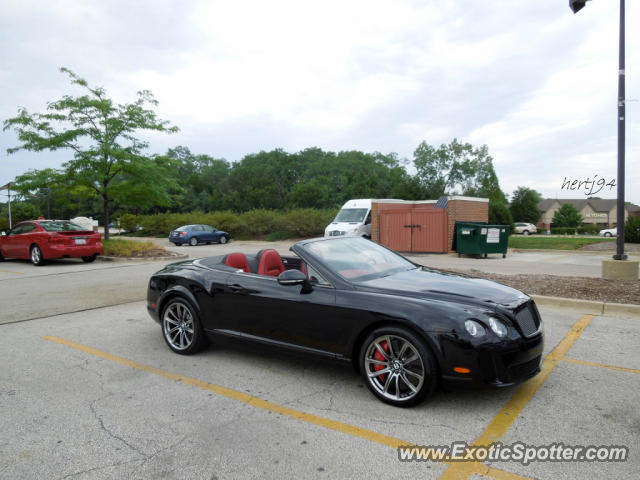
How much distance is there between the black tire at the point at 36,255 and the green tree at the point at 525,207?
222 ft

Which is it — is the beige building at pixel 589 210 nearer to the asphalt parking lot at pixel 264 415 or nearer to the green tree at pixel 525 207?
the green tree at pixel 525 207

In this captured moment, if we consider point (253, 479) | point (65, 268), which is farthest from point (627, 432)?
point (65, 268)

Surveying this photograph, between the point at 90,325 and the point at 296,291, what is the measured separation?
3945 millimetres

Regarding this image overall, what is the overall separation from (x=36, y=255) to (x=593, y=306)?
50.1 ft

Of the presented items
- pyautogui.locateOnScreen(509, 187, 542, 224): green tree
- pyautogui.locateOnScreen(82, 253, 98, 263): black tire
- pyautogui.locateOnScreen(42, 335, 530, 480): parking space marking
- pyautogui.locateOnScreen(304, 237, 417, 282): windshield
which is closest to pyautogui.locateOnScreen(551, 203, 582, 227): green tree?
pyautogui.locateOnScreen(509, 187, 542, 224): green tree

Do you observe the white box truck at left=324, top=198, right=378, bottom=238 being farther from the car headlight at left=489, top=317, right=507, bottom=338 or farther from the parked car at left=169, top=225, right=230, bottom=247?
the car headlight at left=489, top=317, right=507, bottom=338

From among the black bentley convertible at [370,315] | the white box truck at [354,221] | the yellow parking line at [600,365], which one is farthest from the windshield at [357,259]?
the white box truck at [354,221]

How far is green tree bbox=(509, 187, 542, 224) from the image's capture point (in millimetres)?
71125

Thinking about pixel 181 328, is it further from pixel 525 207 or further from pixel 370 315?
pixel 525 207

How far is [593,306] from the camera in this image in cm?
694

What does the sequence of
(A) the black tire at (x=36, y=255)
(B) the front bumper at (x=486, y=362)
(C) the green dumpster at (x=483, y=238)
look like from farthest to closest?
(C) the green dumpster at (x=483, y=238) → (A) the black tire at (x=36, y=255) → (B) the front bumper at (x=486, y=362)

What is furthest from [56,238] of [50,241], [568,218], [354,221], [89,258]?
[568,218]

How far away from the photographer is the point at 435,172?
62062 millimetres

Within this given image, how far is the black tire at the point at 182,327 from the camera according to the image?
5.00m
